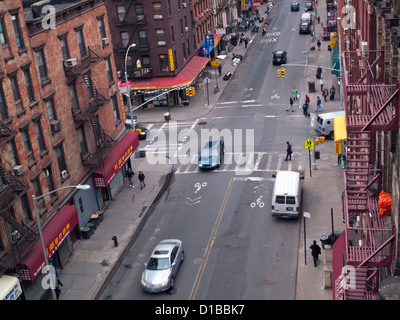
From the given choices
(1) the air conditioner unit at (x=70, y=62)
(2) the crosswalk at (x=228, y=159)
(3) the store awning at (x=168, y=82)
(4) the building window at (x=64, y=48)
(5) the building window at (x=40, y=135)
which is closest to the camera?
(5) the building window at (x=40, y=135)

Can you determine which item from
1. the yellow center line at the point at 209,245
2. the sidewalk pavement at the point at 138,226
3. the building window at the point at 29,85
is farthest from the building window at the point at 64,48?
the yellow center line at the point at 209,245

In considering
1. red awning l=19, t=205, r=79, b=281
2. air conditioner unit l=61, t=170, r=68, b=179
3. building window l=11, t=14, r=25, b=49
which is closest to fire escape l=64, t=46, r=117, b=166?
air conditioner unit l=61, t=170, r=68, b=179

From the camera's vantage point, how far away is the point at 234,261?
104 feet

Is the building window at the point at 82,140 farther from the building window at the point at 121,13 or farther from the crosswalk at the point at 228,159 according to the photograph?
the building window at the point at 121,13

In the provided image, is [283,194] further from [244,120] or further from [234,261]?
[244,120]

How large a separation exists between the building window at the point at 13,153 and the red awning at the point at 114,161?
366 inches

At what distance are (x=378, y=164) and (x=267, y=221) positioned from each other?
14.7m

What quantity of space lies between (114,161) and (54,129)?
7.47 metres

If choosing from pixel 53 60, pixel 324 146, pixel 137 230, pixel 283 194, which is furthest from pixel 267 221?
pixel 53 60

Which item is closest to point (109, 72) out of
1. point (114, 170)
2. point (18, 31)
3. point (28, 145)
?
point (114, 170)

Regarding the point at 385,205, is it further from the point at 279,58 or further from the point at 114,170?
the point at 279,58

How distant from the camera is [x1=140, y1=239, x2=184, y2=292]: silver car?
28.6m

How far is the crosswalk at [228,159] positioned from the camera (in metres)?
44.1

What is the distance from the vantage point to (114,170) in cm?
3888
